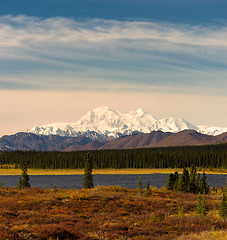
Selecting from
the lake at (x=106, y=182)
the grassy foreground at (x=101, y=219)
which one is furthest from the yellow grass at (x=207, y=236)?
the lake at (x=106, y=182)

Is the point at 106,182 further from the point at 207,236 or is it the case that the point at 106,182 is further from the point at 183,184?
the point at 207,236

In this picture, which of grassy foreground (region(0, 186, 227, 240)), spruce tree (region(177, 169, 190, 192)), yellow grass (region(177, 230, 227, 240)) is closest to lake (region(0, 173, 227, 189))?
spruce tree (region(177, 169, 190, 192))

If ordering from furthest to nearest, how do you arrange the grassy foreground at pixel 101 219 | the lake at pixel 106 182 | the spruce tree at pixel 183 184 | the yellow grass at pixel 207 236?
1. the lake at pixel 106 182
2. the spruce tree at pixel 183 184
3. the grassy foreground at pixel 101 219
4. the yellow grass at pixel 207 236

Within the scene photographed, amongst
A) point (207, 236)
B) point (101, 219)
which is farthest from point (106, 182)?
point (207, 236)

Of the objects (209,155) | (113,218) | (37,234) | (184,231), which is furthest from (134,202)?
(209,155)

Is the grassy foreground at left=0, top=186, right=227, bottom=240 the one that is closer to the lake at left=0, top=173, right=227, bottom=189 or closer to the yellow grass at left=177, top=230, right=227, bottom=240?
the yellow grass at left=177, top=230, right=227, bottom=240

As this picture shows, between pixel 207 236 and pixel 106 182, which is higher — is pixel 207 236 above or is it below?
above

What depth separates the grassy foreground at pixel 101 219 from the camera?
22953 mm

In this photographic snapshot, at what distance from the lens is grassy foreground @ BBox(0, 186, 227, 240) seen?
23.0 meters

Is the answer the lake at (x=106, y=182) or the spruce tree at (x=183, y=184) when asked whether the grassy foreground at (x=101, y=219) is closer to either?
the spruce tree at (x=183, y=184)

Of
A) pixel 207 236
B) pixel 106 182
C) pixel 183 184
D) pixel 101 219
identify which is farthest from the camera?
pixel 106 182

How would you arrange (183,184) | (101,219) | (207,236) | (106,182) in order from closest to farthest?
(207,236) → (101,219) → (183,184) → (106,182)

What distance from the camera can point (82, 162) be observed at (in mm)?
188000

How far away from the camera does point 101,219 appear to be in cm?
2891
